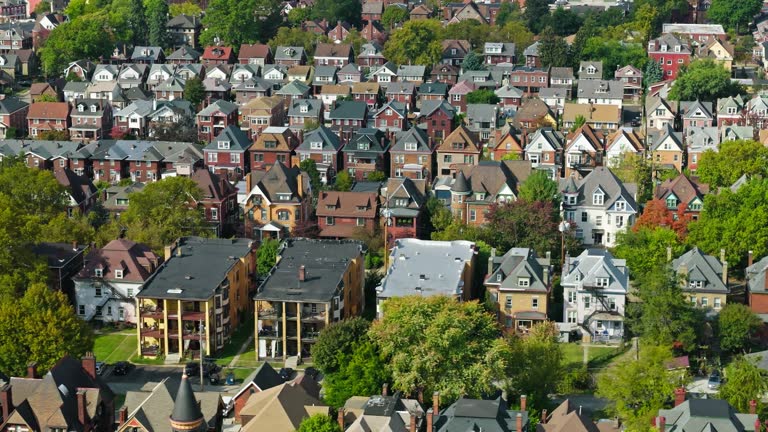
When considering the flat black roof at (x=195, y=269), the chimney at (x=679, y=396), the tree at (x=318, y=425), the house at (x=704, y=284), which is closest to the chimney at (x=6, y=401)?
the tree at (x=318, y=425)

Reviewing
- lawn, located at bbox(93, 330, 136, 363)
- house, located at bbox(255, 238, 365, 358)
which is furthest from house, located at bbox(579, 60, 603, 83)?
lawn, located at bbox(93, 330, 136, 363)

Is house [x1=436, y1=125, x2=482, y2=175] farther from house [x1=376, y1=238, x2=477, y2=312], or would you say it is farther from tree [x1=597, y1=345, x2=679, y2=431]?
tree [x1=597, y1=345, x2=679, y2=431]

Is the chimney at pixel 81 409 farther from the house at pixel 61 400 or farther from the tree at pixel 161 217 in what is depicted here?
the tree at pixel 161 217

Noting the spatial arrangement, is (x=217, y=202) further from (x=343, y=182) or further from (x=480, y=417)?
(x=480, y=417)

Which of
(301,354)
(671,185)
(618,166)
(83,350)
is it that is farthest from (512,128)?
(83,350)

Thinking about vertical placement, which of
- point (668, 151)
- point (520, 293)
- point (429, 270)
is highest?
point (668, 151)

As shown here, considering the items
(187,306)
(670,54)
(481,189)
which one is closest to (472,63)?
(670,54)

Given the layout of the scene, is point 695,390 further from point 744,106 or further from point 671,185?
point 744,106
